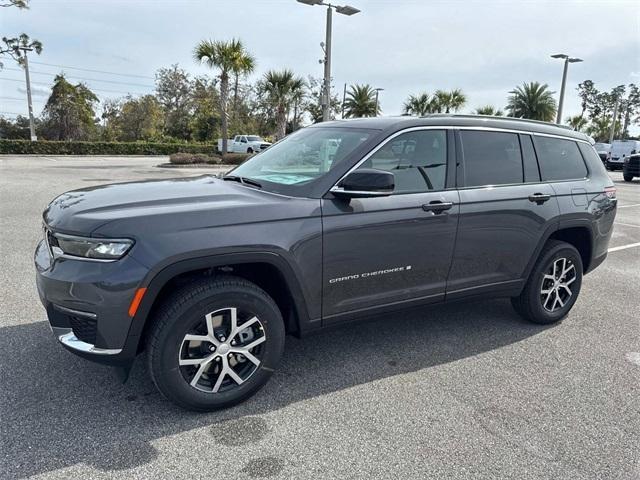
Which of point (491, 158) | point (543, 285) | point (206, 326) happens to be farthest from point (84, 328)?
point (543, 285)

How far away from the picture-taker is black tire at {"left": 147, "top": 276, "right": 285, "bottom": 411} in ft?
8.64

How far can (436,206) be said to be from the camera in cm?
341

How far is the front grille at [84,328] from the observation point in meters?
2.56

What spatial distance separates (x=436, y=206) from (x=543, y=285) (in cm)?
155

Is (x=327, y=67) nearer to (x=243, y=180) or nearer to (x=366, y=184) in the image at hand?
(x=243, y=180)

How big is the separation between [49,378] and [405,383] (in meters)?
2.35

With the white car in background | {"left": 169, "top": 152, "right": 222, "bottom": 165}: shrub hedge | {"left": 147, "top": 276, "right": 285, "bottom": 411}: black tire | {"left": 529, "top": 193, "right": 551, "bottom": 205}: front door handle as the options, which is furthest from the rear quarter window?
the white car in background

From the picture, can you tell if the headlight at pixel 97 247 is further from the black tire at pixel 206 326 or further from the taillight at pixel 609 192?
the taillight at pixel 609 192

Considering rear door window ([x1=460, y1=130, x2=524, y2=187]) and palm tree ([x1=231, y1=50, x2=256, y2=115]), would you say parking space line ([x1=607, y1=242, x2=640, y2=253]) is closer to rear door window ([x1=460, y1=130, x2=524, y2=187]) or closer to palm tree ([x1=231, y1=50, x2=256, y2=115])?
rear door window ([x1=460, y1=130, x2=524, y2=187])

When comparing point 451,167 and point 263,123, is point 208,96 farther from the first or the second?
point 451,167

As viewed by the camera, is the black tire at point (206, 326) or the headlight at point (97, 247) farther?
the black tire at point (206, 326)

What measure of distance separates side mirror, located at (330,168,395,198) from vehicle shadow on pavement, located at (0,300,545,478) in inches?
50.4

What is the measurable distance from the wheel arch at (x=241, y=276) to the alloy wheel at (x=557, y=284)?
7.88 ft

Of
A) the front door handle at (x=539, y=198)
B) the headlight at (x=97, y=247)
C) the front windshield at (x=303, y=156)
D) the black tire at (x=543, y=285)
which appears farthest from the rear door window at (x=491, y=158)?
the headlight at (x=97, y=247)
